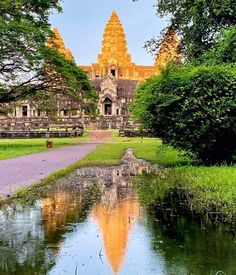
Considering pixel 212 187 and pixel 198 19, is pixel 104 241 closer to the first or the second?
pixel 212 187

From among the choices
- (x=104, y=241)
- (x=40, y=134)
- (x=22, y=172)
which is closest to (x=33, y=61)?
(x=22, y=172)

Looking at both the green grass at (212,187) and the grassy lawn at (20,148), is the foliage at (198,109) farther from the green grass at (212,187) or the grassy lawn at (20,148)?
the grassy lawn at (20,148)

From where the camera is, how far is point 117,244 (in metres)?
6.93

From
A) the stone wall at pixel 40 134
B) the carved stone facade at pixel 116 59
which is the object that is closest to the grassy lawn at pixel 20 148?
the stone wall at pixel 40 134

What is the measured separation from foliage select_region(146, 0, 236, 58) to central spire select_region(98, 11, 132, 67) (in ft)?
241

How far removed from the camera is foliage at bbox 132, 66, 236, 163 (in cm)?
1462

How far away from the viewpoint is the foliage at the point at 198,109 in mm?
14617

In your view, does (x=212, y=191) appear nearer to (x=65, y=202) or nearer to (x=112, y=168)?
(x=65, y=202)

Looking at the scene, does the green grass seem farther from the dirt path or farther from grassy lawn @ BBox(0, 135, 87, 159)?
grassy lawn @ BBox(0, 135, 87, 159)

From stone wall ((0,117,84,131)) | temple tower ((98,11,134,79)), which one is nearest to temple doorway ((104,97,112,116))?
temple tower ((98,11,134,79))

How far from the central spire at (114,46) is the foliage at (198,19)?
7350 centimetres

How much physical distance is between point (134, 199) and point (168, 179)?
3.02 meters

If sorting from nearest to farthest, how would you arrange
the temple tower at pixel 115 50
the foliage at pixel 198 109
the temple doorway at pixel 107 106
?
the foliage at pixel 198 109 → the temple doorway at pixel 107 106 → the temple tower at pixel 115 50

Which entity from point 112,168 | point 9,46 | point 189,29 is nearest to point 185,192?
point 112,168
